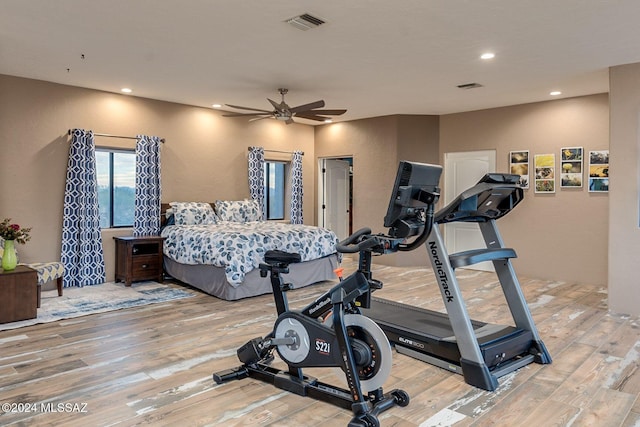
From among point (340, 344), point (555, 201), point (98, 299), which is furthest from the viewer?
point (555, 201)

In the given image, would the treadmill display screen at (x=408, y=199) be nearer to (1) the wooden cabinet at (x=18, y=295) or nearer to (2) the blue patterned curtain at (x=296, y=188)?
(1) the wooden cabinet at (x=18, y=295)

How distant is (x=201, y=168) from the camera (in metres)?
7.27

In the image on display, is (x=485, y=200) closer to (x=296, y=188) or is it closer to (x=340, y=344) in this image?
(x=340, y=344)

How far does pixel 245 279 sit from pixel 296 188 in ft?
11.5

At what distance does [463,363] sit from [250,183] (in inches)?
216

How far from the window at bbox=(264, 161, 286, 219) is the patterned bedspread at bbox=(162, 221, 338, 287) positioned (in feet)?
6.43

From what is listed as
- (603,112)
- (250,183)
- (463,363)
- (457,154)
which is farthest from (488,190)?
(250,183)

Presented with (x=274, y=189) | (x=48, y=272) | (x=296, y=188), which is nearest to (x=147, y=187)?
(x=48, y=272)

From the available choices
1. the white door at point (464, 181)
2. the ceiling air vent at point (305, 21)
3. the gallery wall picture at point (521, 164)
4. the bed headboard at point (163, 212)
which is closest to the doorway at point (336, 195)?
the white door at point (464, 181)

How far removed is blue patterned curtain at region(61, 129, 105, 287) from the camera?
5773 mm

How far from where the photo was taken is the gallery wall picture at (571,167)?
247 inches

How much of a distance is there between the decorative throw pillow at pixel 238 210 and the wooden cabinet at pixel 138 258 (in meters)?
1.19

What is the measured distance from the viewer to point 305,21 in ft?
11.8

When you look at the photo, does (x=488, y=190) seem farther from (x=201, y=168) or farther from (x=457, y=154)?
(x=201, y=168)
